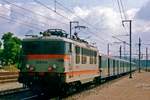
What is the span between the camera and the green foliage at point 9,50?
11295cm

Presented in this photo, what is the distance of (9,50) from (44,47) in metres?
93.9

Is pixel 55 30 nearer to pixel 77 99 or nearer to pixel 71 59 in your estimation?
pixel 71 59

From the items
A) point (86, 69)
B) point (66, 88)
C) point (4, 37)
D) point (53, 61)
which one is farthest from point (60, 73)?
point (4, 37)

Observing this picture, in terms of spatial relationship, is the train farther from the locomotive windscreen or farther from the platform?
the platform

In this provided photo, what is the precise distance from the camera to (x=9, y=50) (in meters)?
116

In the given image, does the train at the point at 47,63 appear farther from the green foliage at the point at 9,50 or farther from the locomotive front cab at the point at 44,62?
the green foliage at the point at 9,50

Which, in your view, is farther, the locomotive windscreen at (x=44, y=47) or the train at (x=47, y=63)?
the locomotive windscreen at (x=44, y=47)

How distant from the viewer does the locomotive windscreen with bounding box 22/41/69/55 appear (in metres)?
23.6

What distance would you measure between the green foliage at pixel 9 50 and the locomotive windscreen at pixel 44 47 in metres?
86.7

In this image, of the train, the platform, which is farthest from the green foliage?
the train

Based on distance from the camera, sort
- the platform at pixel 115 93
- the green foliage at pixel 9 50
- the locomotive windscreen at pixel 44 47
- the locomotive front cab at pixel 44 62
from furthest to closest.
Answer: the green foliage at pixel 9 50
the platform at pixel 115 93
the locomotive windscreen at pixel 44 47
the locomotive front cab at pixel 44 62

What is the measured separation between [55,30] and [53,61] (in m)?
2.83

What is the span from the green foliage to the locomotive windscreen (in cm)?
8668

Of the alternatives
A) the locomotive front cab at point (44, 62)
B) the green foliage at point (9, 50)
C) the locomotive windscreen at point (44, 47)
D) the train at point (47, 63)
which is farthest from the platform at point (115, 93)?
the green foliage at point (9, 50)
